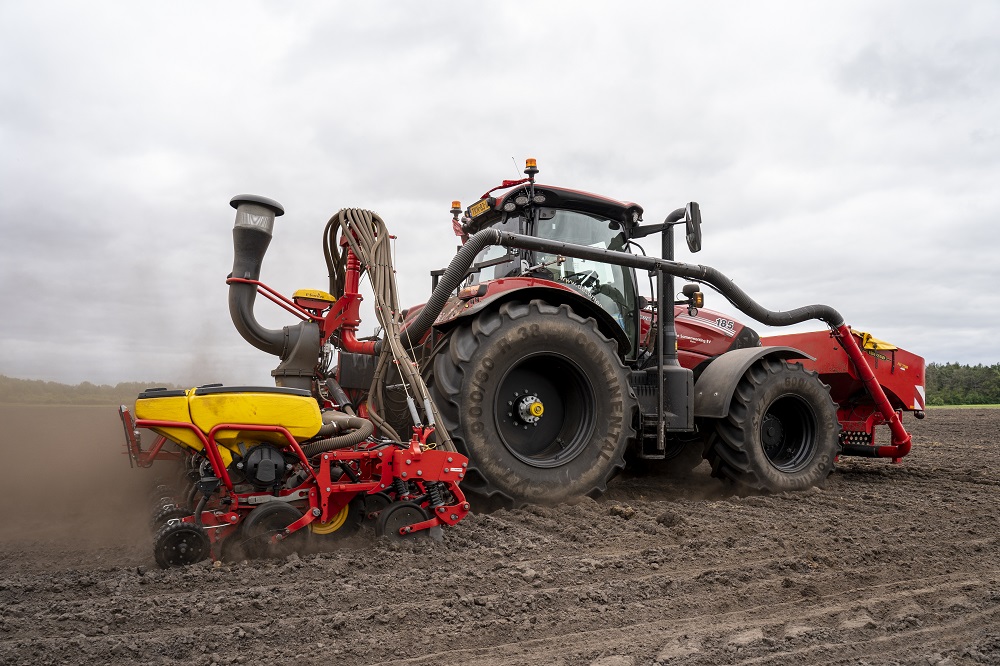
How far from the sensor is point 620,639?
8.05ft

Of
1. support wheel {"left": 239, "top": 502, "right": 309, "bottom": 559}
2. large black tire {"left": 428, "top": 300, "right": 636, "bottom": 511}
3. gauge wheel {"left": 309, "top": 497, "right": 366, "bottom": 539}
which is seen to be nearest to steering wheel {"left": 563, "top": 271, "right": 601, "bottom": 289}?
large black tire {"left": 428, "top": 300, "right": 636, "bottom": 511}

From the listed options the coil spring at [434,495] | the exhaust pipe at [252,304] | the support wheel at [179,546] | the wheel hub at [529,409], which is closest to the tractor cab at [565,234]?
the wheel hub at [529,409]

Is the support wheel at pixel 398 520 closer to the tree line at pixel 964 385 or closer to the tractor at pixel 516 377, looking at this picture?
the tractor at pixel 516 377

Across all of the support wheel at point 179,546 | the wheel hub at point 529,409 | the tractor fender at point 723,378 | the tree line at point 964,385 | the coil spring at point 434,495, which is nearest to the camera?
the support wheel at point 179,546

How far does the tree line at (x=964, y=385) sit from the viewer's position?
28447 millimetres

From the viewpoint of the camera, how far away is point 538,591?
284cm

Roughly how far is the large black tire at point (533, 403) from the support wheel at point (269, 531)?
3.90 ft

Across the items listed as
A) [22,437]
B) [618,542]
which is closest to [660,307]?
[618,542]

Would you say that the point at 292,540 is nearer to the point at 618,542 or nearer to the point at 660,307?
the point at 618,542

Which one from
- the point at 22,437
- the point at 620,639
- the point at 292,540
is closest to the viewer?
the point at 620,639

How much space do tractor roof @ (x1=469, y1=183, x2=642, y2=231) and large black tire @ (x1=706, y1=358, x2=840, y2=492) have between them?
1618mm

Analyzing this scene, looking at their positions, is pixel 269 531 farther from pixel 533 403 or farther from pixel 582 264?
pixel 582 264

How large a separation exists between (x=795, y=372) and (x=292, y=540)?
427 cm

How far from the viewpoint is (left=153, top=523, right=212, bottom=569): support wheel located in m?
2.92
